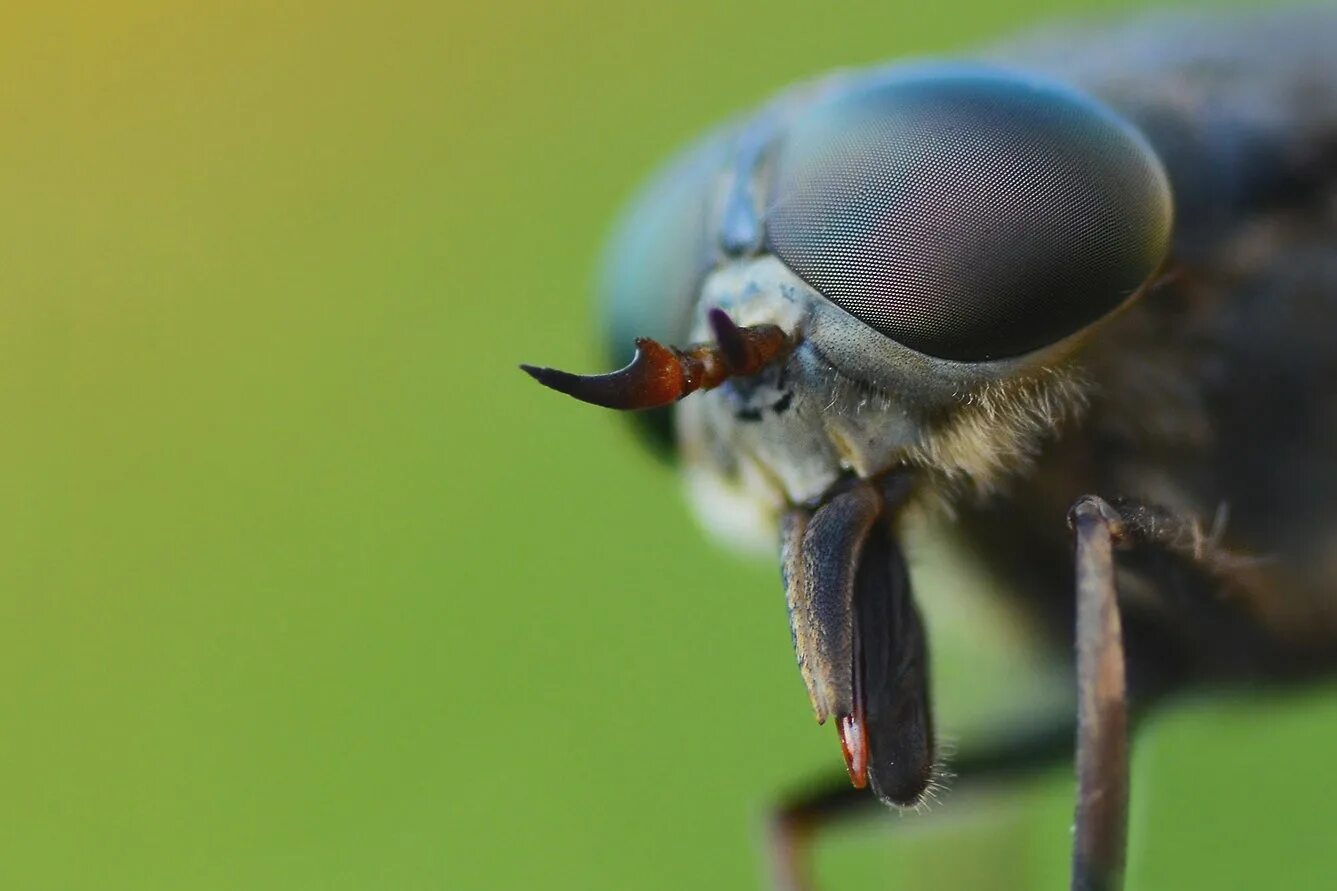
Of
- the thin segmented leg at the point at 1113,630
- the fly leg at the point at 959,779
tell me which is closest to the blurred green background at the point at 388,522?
the fly leg at the point at 959,779

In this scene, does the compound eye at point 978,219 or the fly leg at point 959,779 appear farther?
Result: the fly leg at point 959,779

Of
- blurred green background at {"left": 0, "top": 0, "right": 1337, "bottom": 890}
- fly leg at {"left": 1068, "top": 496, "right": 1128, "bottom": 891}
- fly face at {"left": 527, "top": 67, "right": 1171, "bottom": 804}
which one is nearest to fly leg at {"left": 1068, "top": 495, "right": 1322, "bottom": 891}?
fly leg at {"left": 1068, "top": 496, "right": 1128, "bottom": 891}

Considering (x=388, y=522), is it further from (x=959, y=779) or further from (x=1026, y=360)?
(x=1026, y=360)

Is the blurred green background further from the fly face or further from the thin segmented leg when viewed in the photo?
the fly face

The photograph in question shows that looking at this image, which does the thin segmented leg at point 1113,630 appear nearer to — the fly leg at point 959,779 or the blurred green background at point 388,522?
the fly leg at point 959,779

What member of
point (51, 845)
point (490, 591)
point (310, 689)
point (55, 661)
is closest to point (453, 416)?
point (490, 591)
